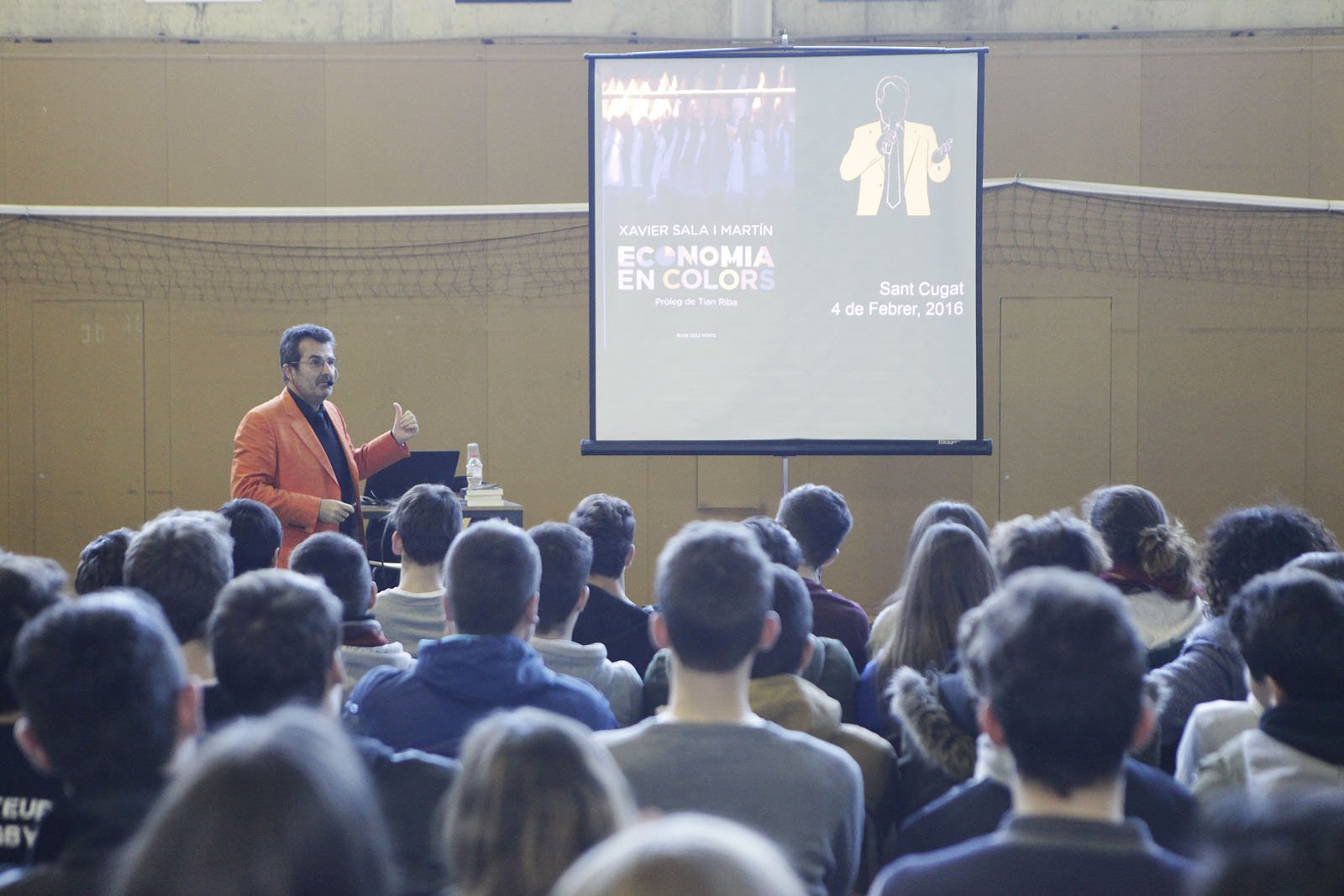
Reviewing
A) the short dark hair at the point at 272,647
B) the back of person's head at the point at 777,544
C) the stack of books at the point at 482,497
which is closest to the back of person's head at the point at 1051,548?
the back of person's head at the point at 777,544

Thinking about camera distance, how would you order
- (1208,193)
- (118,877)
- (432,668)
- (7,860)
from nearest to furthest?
(118,877) → (7,860) → (432,668) → (1208,193)

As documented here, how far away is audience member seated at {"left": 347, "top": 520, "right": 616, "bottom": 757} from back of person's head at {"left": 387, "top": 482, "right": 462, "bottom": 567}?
2.67ft

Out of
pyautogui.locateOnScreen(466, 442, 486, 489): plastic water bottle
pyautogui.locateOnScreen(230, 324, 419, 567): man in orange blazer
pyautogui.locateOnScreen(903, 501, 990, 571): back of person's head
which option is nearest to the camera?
pyautogui.locateOnScreen(903, 501, 990, 571): back of person's head

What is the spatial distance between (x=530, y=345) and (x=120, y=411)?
2223 mm

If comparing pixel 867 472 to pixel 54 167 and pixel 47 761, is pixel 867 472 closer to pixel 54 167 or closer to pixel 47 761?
pixel 54 167

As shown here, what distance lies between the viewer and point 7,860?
151cm

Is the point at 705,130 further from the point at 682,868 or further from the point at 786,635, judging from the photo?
the point at 682,868

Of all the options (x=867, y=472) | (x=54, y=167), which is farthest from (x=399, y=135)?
(x=867, y=472)

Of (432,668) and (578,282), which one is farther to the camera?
(578,282)

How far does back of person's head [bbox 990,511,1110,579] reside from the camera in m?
2.24

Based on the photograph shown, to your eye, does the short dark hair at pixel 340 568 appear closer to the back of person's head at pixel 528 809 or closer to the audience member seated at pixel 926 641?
the audience member seated at pixel 926 641

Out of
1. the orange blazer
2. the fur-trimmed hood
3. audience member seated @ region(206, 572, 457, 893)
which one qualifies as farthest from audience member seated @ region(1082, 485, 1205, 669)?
the orange blazer

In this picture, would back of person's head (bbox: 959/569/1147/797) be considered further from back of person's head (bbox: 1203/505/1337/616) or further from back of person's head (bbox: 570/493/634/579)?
back of person's head (bbox: 570/493/634/579)

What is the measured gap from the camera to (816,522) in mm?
3234
